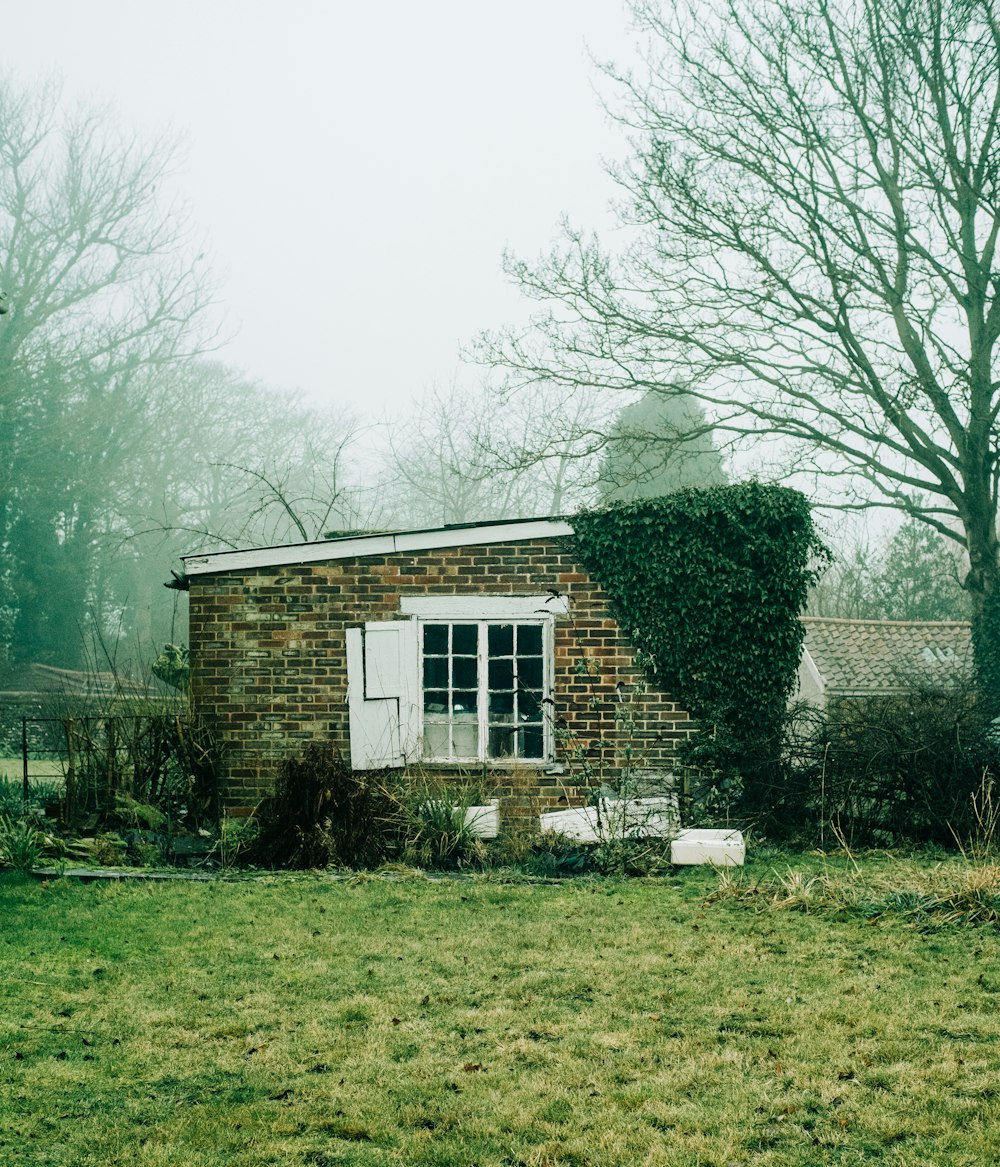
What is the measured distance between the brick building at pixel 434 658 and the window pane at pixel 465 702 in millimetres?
15

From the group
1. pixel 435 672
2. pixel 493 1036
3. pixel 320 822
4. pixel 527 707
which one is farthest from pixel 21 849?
pixel 493 1036

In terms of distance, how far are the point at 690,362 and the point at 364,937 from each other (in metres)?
15.5

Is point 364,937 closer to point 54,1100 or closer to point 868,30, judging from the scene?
point 54,1100

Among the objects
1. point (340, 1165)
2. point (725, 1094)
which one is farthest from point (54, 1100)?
point (725, 1094)

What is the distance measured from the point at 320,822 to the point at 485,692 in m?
2.41

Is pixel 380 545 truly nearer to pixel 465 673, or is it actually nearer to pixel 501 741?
pixel 465 673

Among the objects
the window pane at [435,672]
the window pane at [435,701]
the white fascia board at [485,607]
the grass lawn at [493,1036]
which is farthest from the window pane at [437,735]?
the grass lawn at [493,1036]

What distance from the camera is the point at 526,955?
6.84 meters

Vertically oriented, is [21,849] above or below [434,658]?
below

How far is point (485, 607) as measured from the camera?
1197 centimetres

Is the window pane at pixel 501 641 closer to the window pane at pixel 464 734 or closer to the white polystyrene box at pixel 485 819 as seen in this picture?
the window pane at pixel 464 734

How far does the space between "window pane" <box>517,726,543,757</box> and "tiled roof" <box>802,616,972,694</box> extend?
14.6 meters

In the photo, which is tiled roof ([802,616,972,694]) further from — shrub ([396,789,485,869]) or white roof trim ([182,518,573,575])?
shrub ([396,789,485,869])

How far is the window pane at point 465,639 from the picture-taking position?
39.4ft
